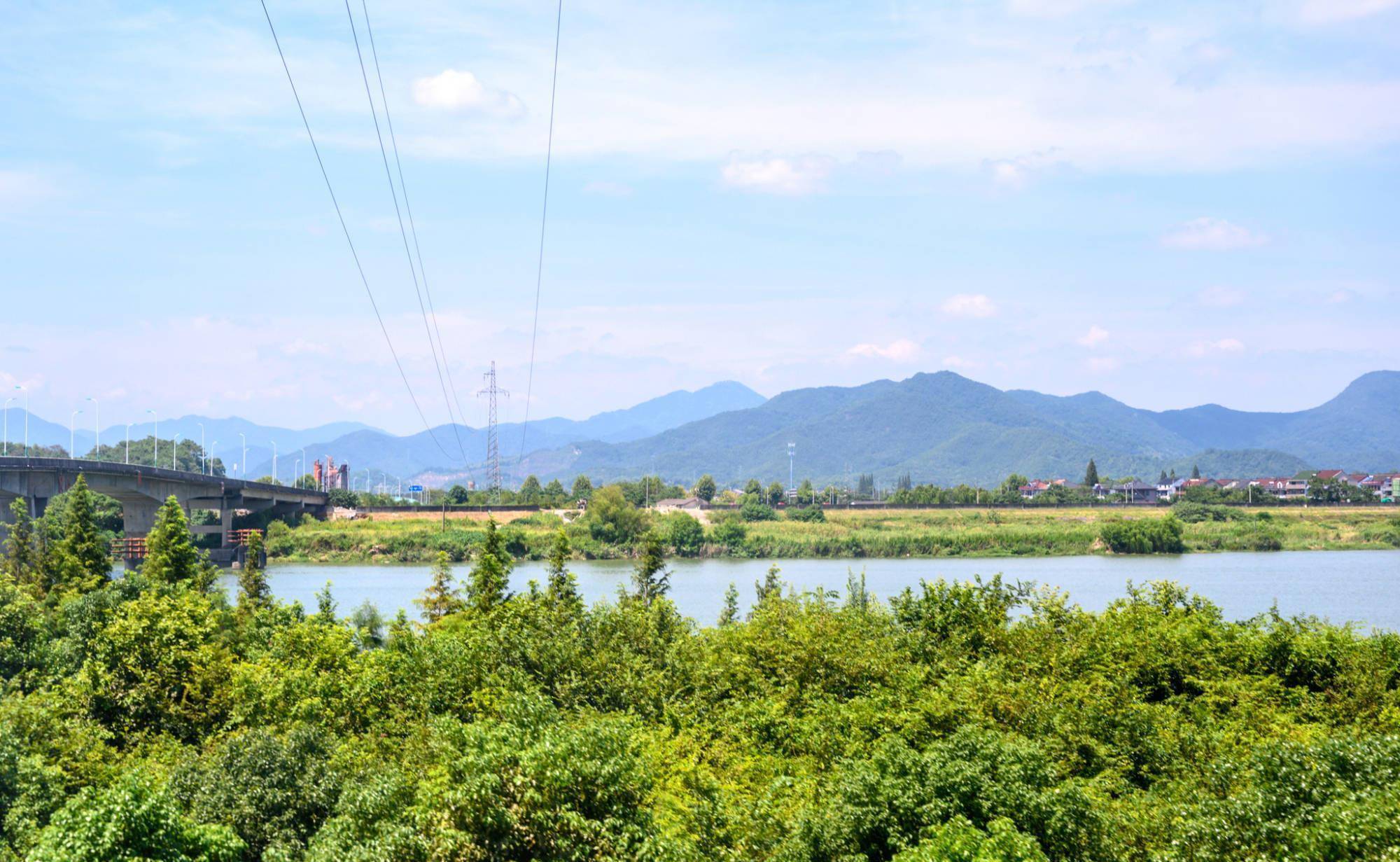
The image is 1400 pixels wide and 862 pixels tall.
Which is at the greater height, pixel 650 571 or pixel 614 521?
pixel 614 521

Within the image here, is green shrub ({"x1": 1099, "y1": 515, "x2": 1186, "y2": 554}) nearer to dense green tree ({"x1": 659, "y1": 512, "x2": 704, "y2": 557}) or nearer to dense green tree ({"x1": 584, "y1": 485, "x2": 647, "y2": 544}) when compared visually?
dense green tree ({"x1": 659, "y1": 512, "x2": 704, "y2": 557})

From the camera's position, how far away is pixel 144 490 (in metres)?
94.2

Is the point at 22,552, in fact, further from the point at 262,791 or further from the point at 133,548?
the point at 262,791

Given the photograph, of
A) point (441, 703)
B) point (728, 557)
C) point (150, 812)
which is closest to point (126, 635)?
point (441, 703)

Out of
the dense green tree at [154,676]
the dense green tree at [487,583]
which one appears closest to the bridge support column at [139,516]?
the dense green tree at [487,583]

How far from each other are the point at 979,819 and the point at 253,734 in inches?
596

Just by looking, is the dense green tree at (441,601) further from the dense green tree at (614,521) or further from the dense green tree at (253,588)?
the dense green tree at (614,521)

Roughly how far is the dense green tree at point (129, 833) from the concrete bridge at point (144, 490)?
206 feet

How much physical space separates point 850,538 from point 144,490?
60.7 m

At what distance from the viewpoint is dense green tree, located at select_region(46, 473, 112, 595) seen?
173ft

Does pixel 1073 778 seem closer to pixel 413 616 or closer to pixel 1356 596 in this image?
pixel 413 616

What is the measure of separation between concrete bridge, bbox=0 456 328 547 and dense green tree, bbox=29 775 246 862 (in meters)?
62.8

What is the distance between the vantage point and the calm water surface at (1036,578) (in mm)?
66500

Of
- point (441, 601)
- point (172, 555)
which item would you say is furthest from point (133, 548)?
point (441, 601)
